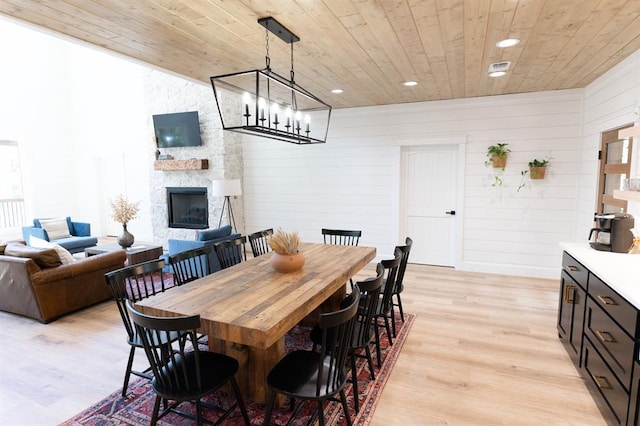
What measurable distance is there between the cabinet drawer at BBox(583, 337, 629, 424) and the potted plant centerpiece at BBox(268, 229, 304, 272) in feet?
6.97

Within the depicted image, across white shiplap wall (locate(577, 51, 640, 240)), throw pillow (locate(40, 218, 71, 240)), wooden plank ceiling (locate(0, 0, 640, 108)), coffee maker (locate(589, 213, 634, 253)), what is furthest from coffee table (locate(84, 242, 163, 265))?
white shiplap wall (locate(577, 51, 640, 240))

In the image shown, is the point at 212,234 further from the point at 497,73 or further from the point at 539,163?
the point at 539,163

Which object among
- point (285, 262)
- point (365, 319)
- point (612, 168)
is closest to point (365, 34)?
point (285, 262)

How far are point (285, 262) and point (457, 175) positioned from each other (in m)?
3.84

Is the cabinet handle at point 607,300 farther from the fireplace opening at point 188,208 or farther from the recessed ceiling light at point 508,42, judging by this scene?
the fireplace opening at point 188,208

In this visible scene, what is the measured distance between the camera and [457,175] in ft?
18.3

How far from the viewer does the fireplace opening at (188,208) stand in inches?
270

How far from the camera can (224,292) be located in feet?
7.74

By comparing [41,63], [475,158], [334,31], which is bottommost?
[475,158]

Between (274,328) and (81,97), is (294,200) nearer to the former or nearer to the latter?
(274,328)

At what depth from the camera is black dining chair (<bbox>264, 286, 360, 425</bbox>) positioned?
1761 millimetres

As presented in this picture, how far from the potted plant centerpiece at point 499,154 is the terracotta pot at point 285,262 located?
385 centimetres

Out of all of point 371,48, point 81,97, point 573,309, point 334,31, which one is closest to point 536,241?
point 573,309

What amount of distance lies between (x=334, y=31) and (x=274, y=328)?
2.30m
